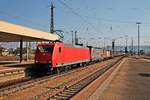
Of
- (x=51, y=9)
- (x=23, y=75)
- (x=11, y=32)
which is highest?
(x=51, y=9)

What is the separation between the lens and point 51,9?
4666 centimetres

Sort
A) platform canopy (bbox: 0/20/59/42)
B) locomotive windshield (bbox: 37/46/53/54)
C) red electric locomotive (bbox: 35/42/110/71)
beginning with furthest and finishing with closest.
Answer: platform canopy (bbox: 0/20/59/42) → locomotive windshield (bbox: 37/46/53/54) → red electric locomotive (bbox: 35/42/110/71)

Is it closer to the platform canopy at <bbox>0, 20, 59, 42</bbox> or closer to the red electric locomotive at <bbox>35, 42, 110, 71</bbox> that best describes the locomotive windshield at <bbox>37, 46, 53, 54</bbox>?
the red electric locomotive at <bbox>35, 42, 110, 71</bbox>

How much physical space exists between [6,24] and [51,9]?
1578cm

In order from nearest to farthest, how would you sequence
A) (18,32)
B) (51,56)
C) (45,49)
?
1. (51,56)
2. (45,49)
3. (18,32)

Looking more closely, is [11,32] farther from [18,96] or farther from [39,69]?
[18,96]

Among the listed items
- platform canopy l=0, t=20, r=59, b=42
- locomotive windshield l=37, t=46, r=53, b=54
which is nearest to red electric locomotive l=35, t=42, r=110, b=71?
locomotive windshield l=37, t=46, r=53, b=54

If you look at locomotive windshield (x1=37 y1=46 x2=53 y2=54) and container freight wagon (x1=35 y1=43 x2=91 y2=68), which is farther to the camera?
locomotive windshield (x1=37 y1=46 x2=53 y2=54)

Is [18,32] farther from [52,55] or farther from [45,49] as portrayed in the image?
[52,55]

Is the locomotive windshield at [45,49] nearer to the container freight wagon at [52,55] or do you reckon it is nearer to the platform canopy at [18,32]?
the container freight wagon at [52,55]

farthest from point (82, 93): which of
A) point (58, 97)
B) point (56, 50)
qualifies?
point (56, 50)

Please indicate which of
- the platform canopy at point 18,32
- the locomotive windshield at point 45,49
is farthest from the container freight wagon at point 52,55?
the platform canopy at point 18,32

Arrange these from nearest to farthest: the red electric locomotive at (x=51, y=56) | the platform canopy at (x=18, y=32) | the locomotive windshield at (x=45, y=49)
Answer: the red electric locomotive at (x=51, y=56) → the locomotive windshield at (x=45, y=49) → the platform canopy at (x=18, y=32)

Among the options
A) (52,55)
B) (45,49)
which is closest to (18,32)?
(45,49)
